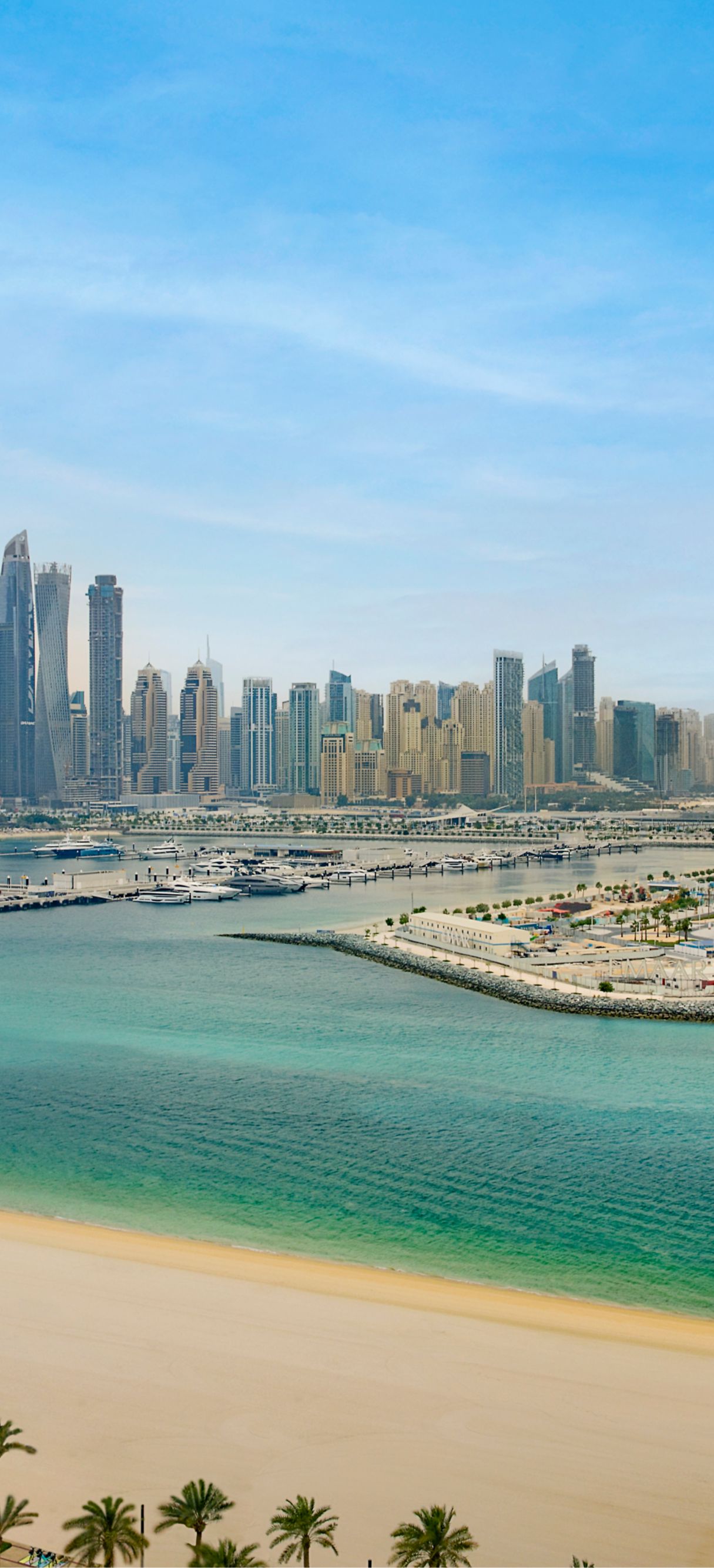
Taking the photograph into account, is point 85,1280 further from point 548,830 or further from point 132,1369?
point 548,830

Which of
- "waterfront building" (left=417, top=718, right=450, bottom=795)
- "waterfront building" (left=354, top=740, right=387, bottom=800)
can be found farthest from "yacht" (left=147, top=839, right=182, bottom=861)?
"waterfront building" (left=417, top=718, right=450, bottom=795)

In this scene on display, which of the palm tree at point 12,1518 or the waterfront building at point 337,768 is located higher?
the waterfront building at point 337,768

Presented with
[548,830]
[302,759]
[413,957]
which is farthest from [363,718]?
[413,957]

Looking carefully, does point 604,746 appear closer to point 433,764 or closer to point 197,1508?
point 433,764

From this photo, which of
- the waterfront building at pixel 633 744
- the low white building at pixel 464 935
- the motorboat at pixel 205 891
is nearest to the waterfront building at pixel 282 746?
the waterfront building at pixel 633 744

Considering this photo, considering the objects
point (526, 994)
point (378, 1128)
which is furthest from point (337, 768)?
point (378, 1128)

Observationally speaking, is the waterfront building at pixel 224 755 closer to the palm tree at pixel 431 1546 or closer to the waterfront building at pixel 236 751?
the waterfront building at pixel 236 751
